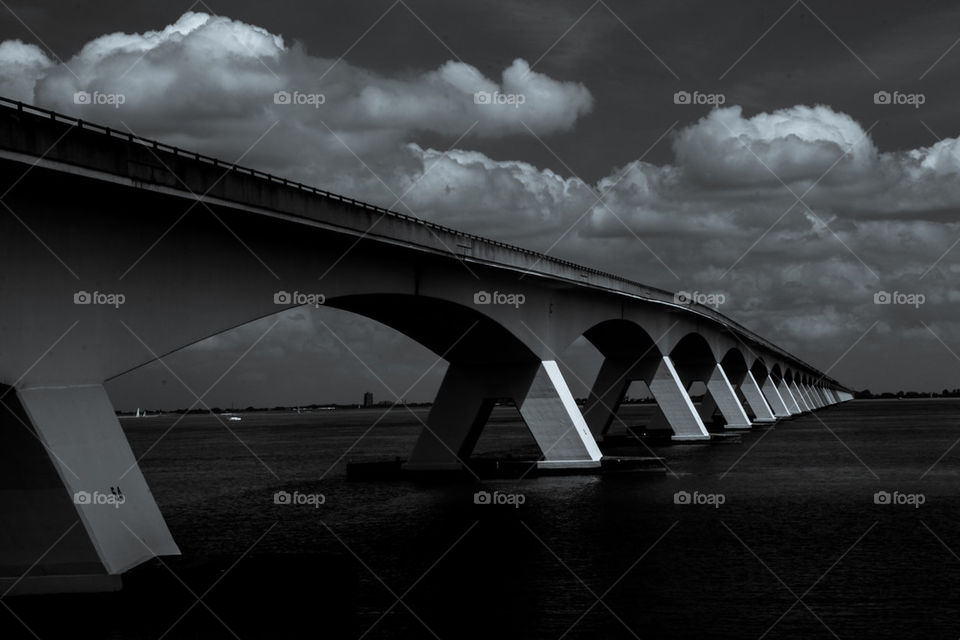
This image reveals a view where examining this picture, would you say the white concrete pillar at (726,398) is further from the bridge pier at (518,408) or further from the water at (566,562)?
the bridge pier at (518,408)

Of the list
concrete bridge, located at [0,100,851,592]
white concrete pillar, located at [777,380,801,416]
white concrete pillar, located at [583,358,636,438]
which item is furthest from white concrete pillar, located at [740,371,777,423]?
concrete bridge, located at [0,100,851,592]

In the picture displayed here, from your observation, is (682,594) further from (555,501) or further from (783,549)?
(555,501)

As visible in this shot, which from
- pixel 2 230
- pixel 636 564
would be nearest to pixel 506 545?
pixel 636 564

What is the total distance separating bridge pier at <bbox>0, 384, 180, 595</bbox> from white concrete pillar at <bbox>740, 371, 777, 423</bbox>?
372 ft

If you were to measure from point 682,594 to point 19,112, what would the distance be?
17.9m

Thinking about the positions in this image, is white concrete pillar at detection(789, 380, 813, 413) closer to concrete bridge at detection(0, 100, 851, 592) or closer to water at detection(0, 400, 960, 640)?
water at detection(0, 400, 960, 640)

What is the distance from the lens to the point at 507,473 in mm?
54469

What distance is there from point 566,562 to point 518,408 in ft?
78.1

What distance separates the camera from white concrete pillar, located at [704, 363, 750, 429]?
106 metres

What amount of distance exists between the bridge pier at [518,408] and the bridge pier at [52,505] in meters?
33.0

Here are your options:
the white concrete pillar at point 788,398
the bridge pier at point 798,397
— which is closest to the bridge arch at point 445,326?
the white concrete pillar at point 788,398

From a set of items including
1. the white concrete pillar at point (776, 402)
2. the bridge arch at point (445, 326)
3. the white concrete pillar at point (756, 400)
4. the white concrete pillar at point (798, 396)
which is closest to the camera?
the bridge arch at point (445, 326)

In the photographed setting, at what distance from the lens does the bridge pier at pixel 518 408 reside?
53.1 meters

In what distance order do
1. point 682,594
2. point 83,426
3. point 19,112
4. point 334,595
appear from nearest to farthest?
point 19,112
point 83,426
point 334,595
point 682,594
